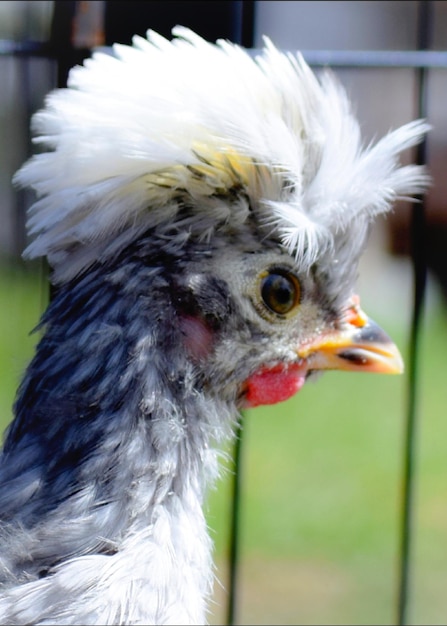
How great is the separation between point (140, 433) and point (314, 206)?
548 millimetres

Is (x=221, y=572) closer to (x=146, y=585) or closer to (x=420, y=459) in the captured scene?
(x=420, y=459)

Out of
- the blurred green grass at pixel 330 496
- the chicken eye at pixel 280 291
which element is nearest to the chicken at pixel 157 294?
the chicken eye at pixel 280 291

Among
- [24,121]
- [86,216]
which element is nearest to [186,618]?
[86,216]

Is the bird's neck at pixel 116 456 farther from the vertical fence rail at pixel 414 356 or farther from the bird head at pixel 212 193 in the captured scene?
the vertical fence rail at pixel 414 356

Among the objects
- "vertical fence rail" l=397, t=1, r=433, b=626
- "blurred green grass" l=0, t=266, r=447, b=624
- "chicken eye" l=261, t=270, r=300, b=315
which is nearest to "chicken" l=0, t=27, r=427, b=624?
"chicken eye" l=261, t=270, r=300, b=315

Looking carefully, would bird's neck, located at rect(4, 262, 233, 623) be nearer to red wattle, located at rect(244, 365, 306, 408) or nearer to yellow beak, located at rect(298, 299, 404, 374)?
red wattle, located at rect(244, 365, 306, 408)

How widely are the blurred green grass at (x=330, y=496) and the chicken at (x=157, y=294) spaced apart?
1.29 ft

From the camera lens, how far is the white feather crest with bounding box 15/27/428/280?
1.80m

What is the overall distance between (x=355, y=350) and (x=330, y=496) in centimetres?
281

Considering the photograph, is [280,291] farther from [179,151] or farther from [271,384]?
[179,151]

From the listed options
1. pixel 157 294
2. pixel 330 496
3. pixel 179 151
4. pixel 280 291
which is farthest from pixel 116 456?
pixel 330 496

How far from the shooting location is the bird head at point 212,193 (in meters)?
1.81

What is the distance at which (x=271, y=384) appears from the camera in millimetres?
1982

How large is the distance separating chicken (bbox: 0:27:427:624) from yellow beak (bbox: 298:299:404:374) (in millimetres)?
50
